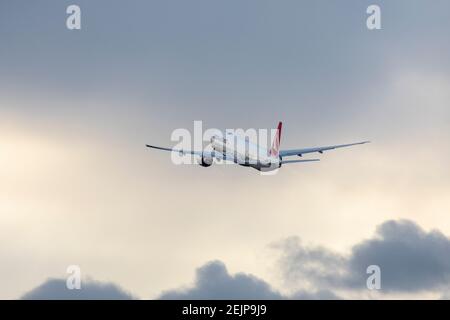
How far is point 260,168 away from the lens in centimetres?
18900

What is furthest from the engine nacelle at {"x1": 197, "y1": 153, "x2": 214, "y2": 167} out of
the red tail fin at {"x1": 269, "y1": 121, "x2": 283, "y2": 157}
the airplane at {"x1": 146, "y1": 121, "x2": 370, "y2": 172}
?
the red tail fin at {"x1": 269, "y1": 121, "x2": 283, "y2": 157}

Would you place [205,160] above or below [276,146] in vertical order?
below

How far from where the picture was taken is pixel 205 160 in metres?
190

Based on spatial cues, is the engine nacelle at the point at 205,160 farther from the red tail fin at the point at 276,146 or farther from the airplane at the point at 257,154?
→ the red tail fin at the point at 276,146

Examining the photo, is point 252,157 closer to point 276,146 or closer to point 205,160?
point 276,146

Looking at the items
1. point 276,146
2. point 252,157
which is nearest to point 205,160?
point 252,157

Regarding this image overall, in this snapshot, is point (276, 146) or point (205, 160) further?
point (276, 146)

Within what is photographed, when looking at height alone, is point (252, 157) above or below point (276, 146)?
below

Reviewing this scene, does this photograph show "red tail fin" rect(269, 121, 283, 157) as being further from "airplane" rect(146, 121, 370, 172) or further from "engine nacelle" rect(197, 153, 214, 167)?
"engine nacelle" rect(197, 153, 214, 167)

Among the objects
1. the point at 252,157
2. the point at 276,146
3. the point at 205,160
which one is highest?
the point at 276,146

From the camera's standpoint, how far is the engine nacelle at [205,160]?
190500mm

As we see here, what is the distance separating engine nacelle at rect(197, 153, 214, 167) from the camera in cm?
19050
